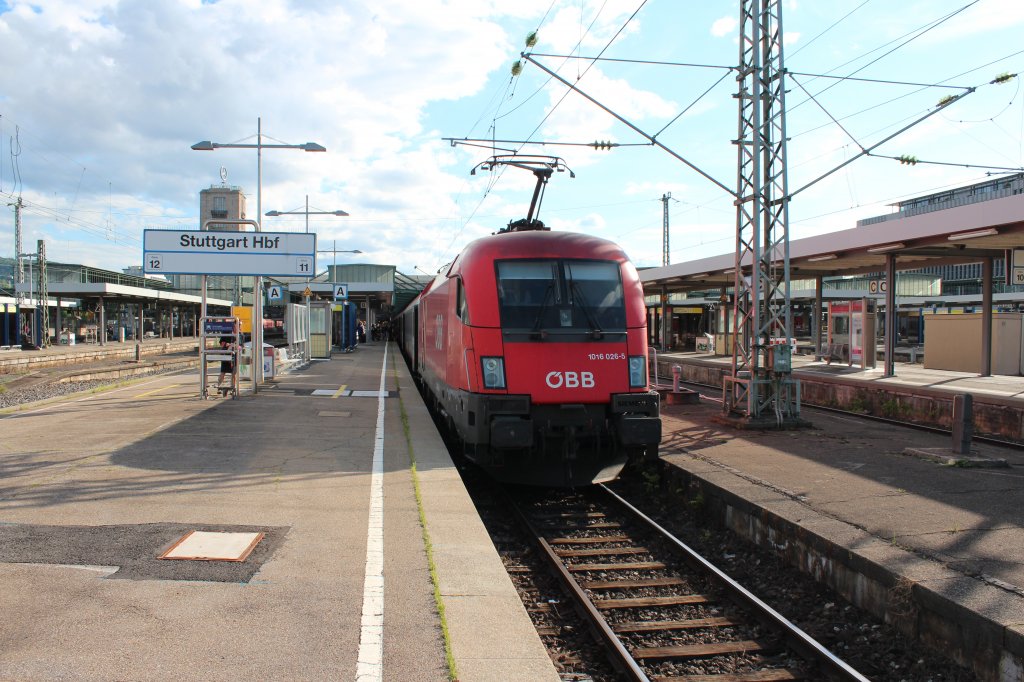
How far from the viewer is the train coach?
859cm

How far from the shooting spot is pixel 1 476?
741 centimetres

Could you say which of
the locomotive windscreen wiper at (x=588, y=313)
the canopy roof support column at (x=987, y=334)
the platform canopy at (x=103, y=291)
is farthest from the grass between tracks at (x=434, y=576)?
the platform canopy at (x=103, y=291)

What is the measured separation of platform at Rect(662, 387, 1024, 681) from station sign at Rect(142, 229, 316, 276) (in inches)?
346

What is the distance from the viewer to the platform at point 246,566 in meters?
3.72

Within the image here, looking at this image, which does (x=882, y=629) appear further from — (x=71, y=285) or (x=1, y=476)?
(x=71, y=285)

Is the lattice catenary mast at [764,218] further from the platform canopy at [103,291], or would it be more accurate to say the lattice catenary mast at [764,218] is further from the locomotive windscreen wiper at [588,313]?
the platform canopy at [103,291]

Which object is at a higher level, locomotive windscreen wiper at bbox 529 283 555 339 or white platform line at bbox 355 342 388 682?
locomotive windscreen wiper at bbox 529 283 555 339

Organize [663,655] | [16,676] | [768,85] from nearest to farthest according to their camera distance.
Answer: [16,676], [663,655], [768,85]

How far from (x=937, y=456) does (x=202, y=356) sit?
12.7m

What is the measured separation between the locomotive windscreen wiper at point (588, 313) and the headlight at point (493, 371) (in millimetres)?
1198

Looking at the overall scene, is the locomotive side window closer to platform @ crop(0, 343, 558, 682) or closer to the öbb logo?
the öbb logo

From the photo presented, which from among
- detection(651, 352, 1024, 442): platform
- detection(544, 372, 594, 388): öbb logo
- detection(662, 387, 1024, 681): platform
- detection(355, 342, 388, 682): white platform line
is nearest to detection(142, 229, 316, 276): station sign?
detection(544, 372, 594, 388): öbb logo

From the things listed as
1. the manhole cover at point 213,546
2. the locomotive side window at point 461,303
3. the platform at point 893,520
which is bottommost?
the platform at point 893,520

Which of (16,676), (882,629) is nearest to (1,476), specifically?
(16,676)
